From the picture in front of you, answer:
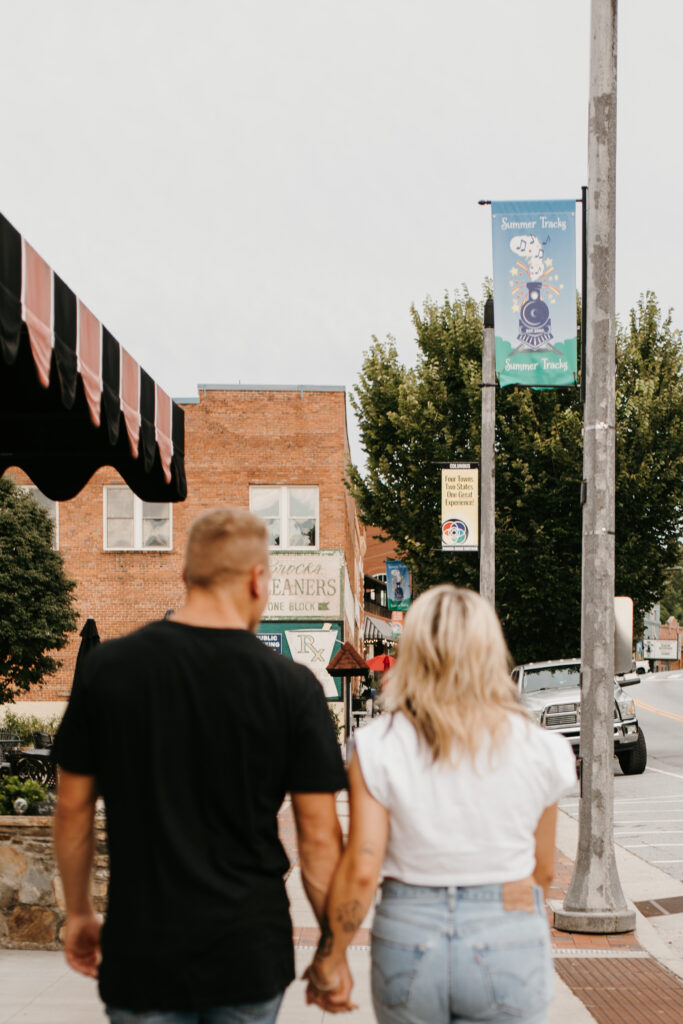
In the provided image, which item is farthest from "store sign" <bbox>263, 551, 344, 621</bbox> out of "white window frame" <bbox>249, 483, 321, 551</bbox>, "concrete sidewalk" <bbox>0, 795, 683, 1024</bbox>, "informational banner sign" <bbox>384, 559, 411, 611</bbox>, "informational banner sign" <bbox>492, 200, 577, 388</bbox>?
"concrete sidewalk" <bbox>0, 795, 683, 1024</bbox>

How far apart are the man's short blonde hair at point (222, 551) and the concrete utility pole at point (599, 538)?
5.80m

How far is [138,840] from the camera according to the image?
2.68m

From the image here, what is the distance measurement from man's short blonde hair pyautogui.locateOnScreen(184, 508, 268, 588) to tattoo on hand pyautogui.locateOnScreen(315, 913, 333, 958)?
858mm

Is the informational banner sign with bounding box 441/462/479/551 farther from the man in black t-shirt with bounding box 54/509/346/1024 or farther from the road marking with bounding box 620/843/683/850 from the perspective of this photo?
the man in black t-shirt with bounding box 54/509/346/1024

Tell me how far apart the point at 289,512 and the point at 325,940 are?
28.9m

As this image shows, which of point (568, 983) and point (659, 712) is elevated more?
point (568, 983)

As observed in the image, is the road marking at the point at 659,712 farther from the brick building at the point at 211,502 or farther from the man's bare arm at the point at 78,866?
the man's bare arm at the point at 78,866

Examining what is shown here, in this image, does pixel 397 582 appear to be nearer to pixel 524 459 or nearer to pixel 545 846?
pixel 524 459

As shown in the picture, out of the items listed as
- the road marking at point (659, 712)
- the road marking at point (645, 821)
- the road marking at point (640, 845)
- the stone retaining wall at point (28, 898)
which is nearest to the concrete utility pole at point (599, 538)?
the stone retaining wall at point (28, 898)

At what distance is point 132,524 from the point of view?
104 ft

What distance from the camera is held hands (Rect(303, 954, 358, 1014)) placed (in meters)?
2.89

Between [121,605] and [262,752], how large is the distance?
29254mm

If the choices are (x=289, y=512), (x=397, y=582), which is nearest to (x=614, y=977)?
(x=289, y=512)

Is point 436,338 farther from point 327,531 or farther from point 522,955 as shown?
point 522,955
